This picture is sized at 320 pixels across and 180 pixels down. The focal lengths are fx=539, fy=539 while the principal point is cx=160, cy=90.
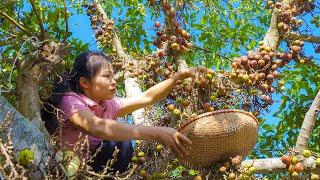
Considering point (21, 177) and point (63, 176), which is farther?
point (63, 176)

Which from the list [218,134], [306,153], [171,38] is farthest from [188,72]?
[306,153]

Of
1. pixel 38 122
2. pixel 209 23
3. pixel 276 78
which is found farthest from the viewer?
pixel 209 23

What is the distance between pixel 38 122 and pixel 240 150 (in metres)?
1.21

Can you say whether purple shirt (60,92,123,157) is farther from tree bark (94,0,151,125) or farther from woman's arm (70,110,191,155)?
tree bark (94,0,151,125)

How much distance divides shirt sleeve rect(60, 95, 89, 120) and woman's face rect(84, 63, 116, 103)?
222 mm

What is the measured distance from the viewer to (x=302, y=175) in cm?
340

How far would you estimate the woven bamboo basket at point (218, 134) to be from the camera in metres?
3.03

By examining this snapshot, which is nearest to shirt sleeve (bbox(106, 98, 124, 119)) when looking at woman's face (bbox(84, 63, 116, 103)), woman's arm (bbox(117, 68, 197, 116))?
woman's arm (bbox(117, 68, 197, 116))

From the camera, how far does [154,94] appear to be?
12.5 ft

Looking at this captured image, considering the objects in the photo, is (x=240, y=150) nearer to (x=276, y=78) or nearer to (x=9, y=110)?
(x=276, y=78)

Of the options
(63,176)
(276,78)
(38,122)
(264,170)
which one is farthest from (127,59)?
(63,176)

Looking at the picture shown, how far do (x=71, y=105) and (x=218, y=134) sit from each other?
88 centimetres

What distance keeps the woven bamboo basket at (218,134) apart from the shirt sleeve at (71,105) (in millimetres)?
609

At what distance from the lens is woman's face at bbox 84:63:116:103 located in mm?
3508
